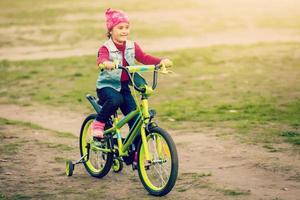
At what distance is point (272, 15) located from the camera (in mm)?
26031

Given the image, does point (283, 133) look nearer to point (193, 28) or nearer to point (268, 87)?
point (268, 87)

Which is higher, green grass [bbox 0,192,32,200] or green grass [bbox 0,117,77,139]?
green grass [bbox 0,117,77,139]

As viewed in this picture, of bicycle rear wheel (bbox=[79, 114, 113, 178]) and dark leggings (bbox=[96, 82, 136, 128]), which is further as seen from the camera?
bicycle rear wheel (bbox=[79, 114, 113, 178])

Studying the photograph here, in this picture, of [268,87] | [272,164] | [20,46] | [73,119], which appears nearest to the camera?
[272,164]

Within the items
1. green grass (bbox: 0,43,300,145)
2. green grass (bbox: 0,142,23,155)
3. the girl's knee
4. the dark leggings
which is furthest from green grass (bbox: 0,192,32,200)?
green grass (bbox: 0,43,300,145)

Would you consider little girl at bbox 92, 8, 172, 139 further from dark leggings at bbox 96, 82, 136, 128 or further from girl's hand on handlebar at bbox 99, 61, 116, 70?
girl's hand on handlebar at bbox 99, 61, 116, 70

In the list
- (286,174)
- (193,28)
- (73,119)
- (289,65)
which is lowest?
(286,174)

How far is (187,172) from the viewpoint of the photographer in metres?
7.89

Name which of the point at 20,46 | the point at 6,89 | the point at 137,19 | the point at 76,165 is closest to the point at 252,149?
the point at 76,165

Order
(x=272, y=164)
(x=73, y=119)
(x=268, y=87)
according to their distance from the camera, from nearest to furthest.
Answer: (x=272, y=164)
(x=73, y=119)
(x=268, y=87)

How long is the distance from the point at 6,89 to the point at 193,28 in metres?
10.6

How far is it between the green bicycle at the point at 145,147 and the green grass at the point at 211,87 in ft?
7.77

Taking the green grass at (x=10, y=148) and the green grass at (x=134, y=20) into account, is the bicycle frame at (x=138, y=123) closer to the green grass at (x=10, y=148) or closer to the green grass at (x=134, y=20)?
the green grass at (x=10, y=148)

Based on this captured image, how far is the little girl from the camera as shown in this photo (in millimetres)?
7348
